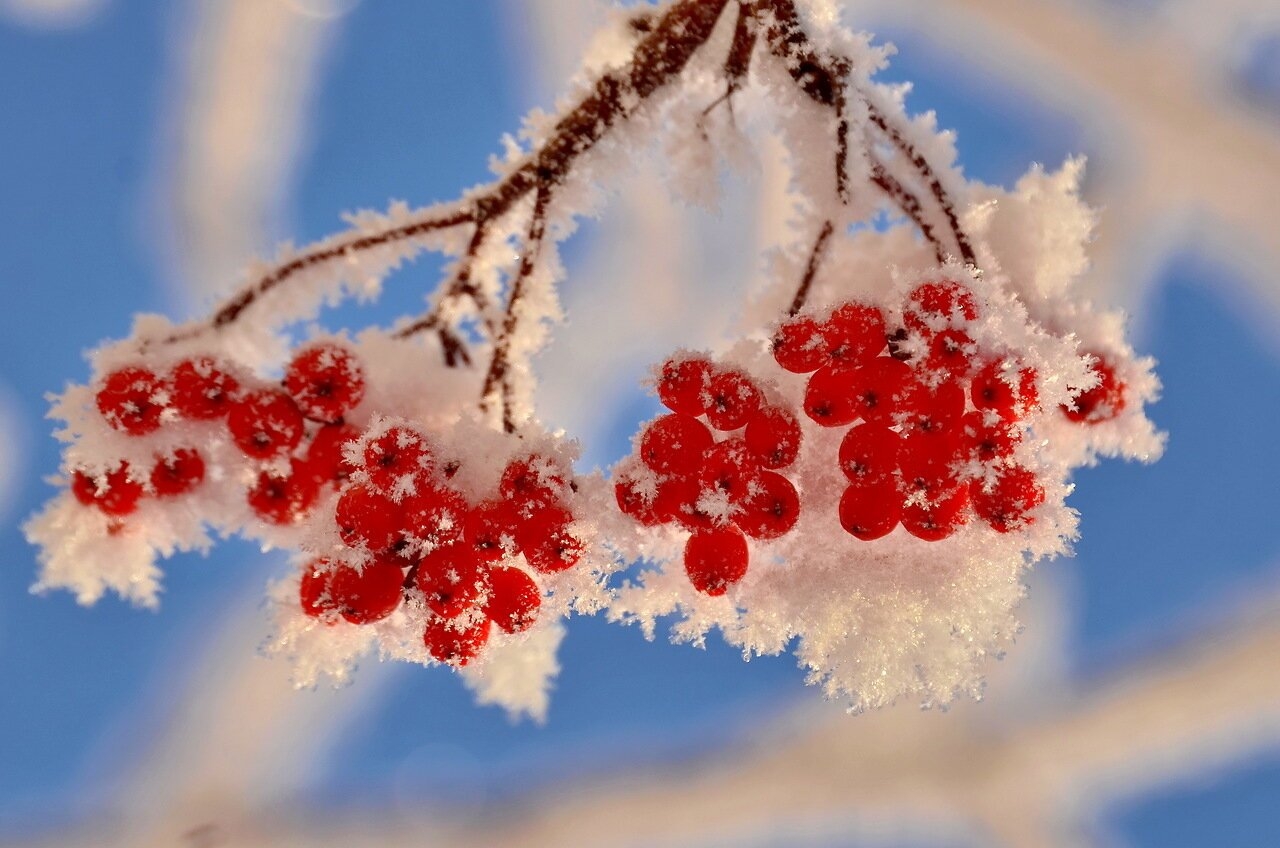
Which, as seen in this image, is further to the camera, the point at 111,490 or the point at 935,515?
the point at 111,490

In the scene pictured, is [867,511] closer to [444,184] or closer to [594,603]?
[594,603]

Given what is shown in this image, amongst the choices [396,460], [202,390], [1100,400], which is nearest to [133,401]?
[202,390]

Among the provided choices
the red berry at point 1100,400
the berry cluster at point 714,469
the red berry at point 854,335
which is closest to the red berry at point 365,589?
the berry cluster at point 714,469

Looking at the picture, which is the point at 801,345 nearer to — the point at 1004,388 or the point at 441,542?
the point at 1004,388

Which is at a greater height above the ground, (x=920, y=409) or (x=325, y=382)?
(x=325, y=382)

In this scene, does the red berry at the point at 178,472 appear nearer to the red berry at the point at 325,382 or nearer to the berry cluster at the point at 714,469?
the red berry at the point at 325,382
